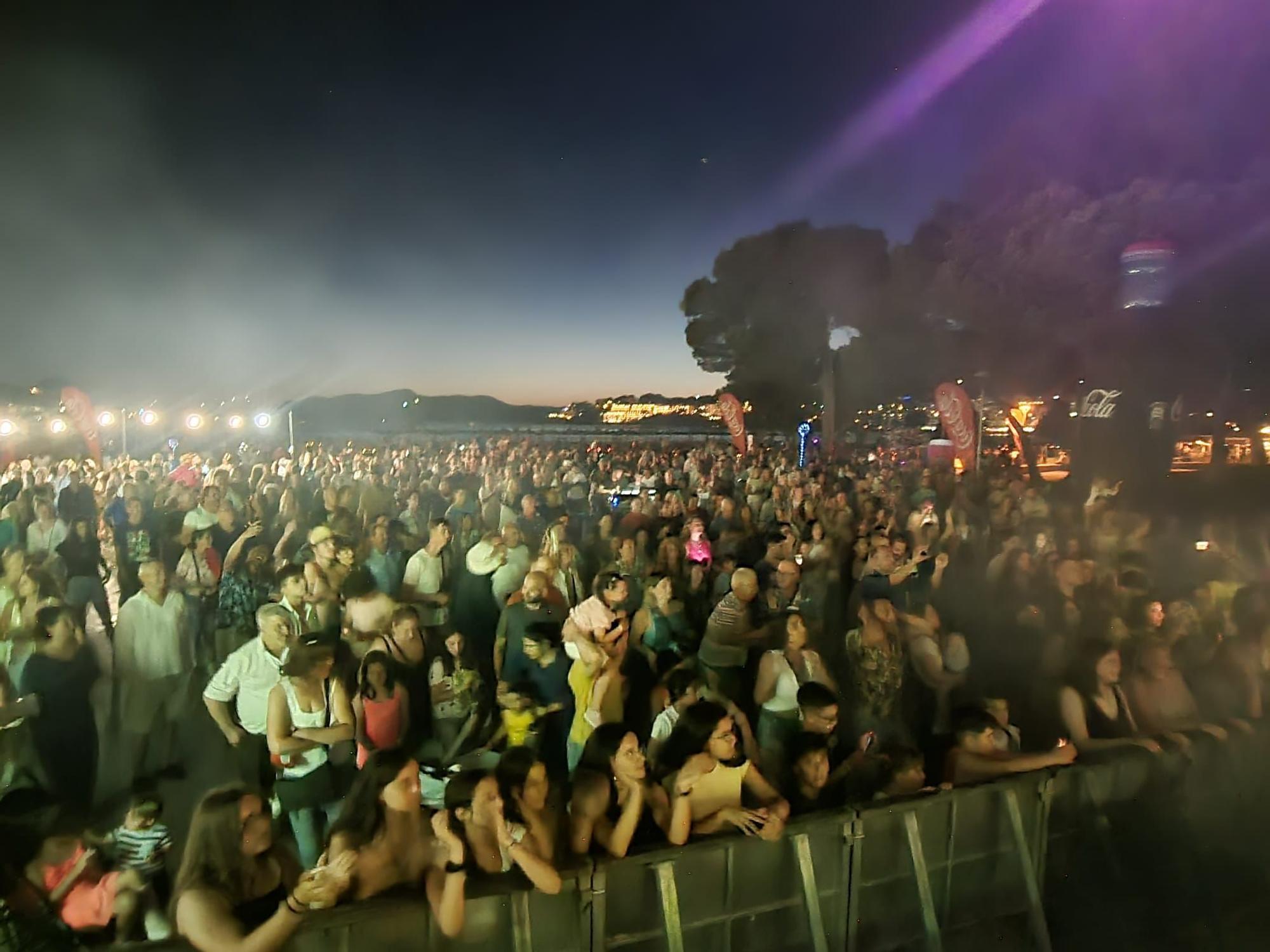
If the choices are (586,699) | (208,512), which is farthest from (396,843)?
(208,512)

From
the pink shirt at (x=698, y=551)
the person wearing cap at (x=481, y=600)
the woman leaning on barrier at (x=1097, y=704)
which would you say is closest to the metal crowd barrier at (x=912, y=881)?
the woman leaning on barrier at (x=1097, y=704)

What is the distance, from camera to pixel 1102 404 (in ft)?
68.2

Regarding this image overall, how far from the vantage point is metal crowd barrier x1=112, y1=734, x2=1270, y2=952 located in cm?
271

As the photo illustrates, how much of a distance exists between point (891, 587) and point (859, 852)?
2.71m

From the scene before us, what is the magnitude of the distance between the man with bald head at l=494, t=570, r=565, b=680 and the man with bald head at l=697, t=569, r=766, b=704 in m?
0.94

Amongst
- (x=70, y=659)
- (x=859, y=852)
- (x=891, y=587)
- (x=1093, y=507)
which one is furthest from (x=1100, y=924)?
(x=1093, y=507)

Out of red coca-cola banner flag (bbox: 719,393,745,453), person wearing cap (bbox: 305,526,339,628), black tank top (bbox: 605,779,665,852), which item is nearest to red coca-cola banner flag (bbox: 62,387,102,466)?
person wearing cap (bbox: 305,526,339,628)

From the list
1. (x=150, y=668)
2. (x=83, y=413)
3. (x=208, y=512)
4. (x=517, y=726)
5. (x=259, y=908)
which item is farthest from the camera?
(x=83, y=413)

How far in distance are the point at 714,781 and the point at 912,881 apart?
3.30 ft

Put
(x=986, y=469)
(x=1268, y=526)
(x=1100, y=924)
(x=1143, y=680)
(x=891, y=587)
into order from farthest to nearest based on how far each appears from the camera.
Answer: (x=986, y=469)
(x=1268, y=526)
(x=891, y=587)
(x=1143, y=680)
(x=1100, y=924)

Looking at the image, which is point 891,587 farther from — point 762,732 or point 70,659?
point 70,659

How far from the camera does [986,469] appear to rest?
1449cm

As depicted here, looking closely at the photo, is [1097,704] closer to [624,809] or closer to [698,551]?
[624,809]

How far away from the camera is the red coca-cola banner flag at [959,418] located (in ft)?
47.0
